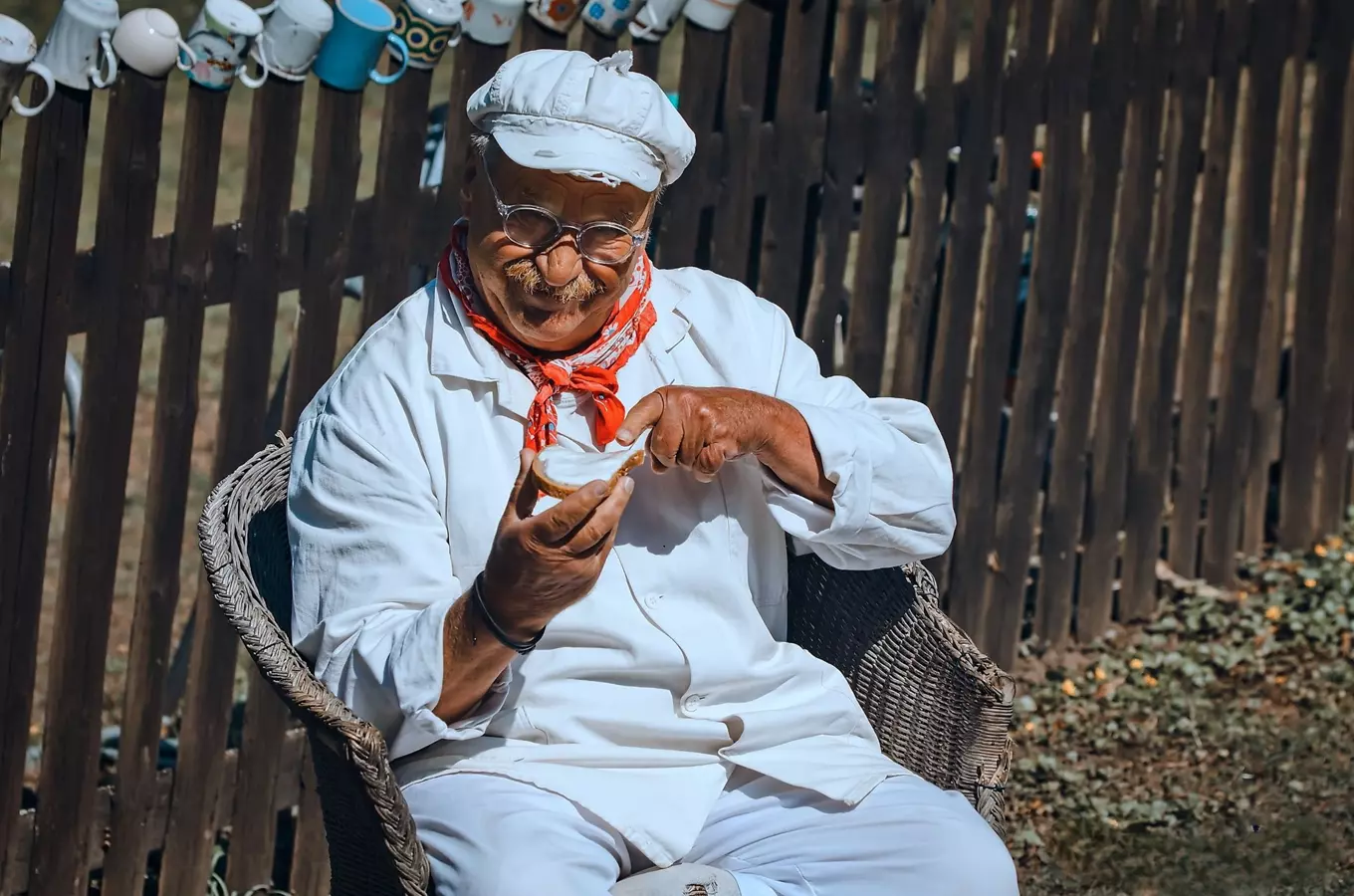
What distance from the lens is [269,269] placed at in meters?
3.26

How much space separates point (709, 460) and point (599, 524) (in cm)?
36

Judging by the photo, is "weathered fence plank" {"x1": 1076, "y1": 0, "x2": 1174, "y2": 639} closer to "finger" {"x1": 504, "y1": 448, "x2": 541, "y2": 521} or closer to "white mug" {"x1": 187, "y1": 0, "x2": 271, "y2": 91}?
"white mug" {"x1": 187, "y1": 0, "x2": 271, "y2": 91}

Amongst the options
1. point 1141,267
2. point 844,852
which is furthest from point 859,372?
point 844,852

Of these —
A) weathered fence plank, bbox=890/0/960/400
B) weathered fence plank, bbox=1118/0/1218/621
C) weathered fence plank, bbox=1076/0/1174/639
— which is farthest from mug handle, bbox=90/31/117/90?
weathered fence plank, bbox=1118/0/1218/621

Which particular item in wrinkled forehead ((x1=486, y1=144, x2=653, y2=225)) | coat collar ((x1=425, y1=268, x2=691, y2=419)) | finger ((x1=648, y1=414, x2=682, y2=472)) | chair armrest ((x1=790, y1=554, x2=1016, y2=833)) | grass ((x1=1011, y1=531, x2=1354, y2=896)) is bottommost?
grass ((x1=1011, y1=531, x2=1354, y2=896))

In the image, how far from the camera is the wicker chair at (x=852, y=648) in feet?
8.12

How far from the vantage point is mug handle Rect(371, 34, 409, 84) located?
3.23 metres

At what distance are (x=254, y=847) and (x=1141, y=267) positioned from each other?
2772mm

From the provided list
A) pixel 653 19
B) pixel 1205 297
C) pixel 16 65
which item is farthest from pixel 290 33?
pixel 1205 297

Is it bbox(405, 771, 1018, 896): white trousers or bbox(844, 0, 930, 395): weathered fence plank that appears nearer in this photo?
bbox(405, 771, 1018, 896): white trousers

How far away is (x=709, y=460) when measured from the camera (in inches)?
99.8

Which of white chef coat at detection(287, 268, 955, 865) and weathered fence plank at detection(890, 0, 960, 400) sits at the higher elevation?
weathered fence plank at detection(890, 0, 960, 400)

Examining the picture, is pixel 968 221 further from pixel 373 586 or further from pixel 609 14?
pixel 373 586

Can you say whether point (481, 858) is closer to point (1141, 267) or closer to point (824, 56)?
point (824, 56)
